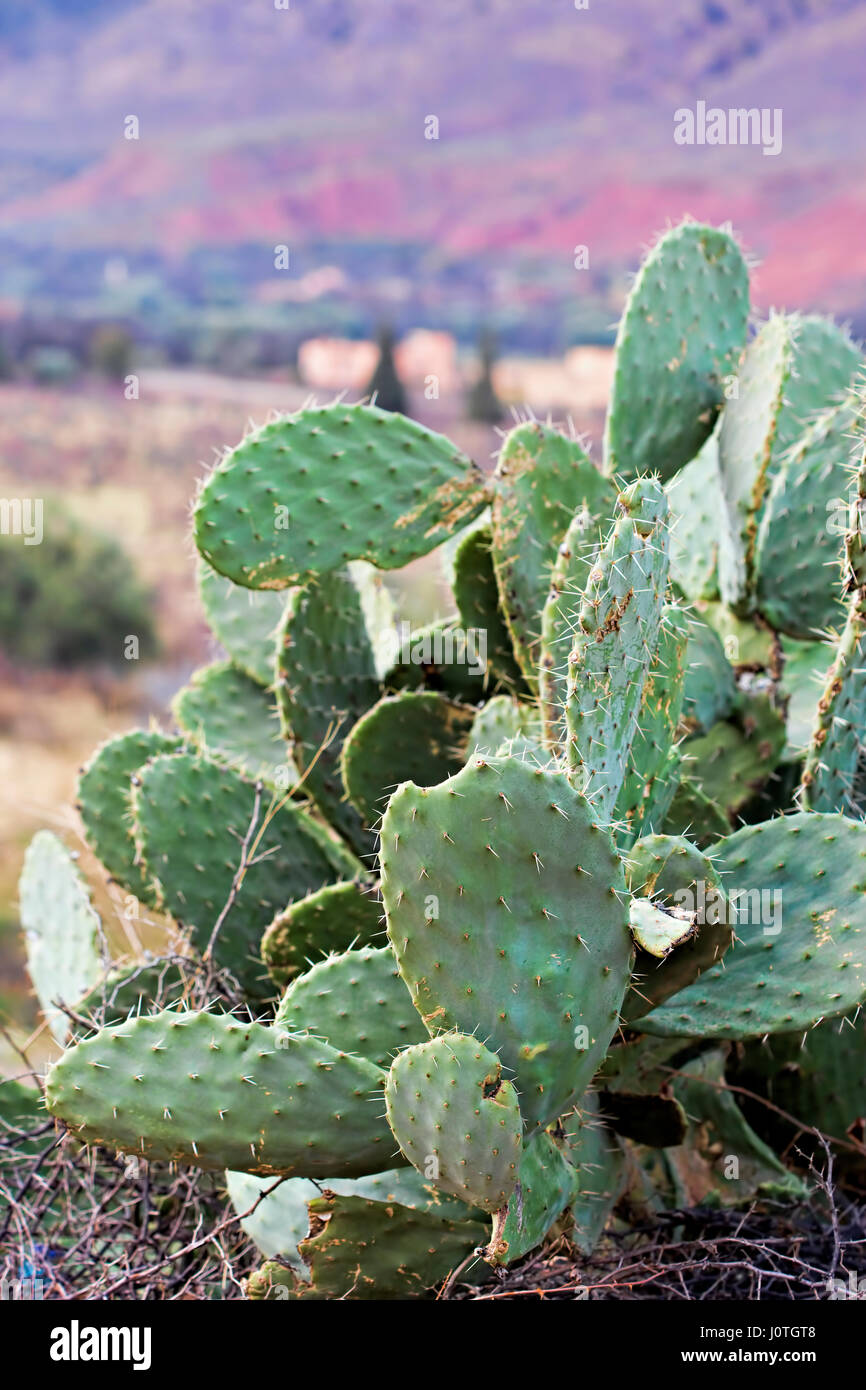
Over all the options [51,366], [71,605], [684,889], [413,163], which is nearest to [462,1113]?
[684,889]

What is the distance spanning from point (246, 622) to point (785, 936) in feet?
2.89

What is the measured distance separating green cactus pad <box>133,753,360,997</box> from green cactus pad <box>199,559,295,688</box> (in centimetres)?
28

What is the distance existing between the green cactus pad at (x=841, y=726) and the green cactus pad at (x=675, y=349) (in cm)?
37

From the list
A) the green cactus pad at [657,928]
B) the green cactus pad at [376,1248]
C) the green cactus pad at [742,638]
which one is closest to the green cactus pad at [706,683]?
the green cactus pad at [742,638]

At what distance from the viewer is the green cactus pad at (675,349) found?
1.55 metres

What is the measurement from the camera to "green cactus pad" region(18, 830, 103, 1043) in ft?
5.76

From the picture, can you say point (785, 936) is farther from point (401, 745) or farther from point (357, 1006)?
point (401, 745)

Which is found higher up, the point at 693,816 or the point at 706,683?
the point at 706,683

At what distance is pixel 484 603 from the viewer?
153 centimetres

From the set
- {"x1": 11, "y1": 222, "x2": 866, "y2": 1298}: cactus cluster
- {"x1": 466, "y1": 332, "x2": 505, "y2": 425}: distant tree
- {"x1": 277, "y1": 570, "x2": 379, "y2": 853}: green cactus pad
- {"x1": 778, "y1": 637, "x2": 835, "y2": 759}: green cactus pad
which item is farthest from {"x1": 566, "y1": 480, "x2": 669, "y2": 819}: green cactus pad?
{"x1": 466, "y1": 332, "x2": 505, "y2": 425}: distant tree

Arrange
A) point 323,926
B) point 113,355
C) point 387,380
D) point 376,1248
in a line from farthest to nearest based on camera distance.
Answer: point 113,355 → point 387,380 → point 323,926 → point 376,1248

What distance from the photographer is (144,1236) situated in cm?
134

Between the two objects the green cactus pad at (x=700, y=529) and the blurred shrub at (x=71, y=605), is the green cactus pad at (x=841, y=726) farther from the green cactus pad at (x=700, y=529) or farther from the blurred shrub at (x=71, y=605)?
the blurred shrub at (x=71, y=605)

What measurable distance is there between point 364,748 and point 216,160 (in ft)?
94.1
